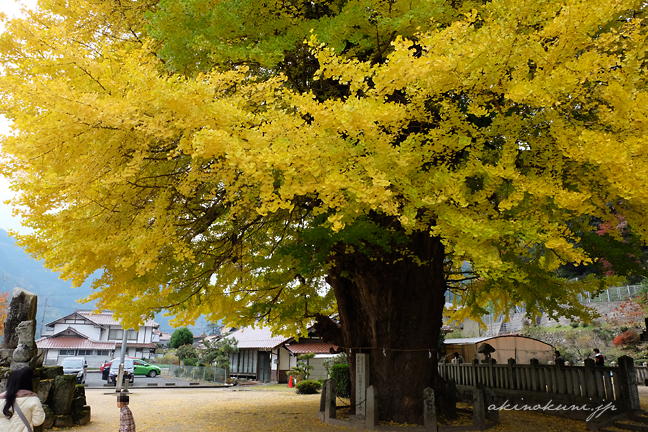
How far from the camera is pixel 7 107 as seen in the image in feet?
18.8

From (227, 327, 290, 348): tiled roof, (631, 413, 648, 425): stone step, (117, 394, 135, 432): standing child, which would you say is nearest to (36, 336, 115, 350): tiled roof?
(227, 327, 290, 348): tiled roof

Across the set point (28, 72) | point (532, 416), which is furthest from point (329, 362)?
point (28, 72)

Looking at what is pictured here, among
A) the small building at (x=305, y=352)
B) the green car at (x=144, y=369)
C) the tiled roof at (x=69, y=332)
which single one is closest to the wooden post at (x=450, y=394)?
the small building at (x=305, y=352)

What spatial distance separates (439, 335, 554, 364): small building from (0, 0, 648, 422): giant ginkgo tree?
45.6ft

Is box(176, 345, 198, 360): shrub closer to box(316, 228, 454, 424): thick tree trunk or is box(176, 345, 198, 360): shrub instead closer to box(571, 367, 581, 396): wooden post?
box(316, 228, 454, 424): thick tree trunk

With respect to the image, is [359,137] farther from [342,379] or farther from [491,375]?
[342,379]

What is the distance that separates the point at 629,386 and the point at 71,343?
151 feet

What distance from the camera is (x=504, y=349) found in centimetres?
2073

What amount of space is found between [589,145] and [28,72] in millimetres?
7538

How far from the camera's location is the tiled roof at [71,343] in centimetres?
3984

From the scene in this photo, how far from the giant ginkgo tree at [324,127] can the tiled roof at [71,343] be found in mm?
39650

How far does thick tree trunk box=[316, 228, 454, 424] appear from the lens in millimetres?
9016

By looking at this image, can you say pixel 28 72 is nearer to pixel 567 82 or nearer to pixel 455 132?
pixel 455 132

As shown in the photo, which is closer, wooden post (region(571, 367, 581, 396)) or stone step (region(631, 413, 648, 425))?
stone step (region(631, 413, 648, 425))
